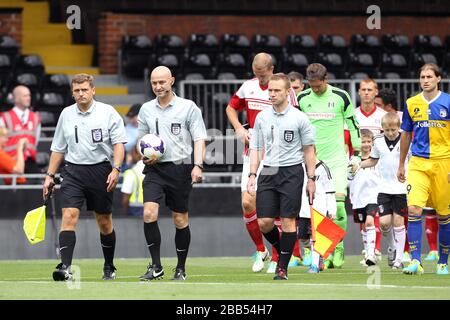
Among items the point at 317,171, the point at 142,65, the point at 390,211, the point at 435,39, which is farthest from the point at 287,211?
the point at 435,39

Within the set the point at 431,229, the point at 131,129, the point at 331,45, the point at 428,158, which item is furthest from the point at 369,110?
the point at 331,45

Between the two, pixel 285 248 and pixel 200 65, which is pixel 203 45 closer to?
pixel 200 65

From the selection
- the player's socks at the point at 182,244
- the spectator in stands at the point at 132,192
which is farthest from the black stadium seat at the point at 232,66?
the player's socks at the point at 182,244

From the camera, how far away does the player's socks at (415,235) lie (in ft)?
49.4

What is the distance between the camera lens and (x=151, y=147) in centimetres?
1408

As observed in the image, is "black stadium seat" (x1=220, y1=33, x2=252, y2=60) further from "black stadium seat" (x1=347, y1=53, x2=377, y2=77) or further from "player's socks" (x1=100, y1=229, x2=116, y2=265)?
"player's socks" (x1=100, y1=229, x2=116, y2=265)

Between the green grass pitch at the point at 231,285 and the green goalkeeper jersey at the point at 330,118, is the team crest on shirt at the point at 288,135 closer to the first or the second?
the green grass pitch at the point at 231,285

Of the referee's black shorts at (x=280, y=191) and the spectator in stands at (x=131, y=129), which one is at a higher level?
the spectator in stands at (x=131, y=129)

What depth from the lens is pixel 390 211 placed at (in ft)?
58.1

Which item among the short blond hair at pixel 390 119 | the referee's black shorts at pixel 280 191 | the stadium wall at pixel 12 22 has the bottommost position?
the referee's black shorts at pixel 280 191

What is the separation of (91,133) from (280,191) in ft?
6.68

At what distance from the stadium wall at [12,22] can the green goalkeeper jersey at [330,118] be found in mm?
11340

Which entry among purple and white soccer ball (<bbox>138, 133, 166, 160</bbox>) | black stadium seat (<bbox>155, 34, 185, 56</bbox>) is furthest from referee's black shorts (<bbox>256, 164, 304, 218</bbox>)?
black stadium seat (<bbox>155, 34, 185, 56</bbox>)

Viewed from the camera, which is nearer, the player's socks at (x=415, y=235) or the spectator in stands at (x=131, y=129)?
the player's socks at (x=415, y=235)
